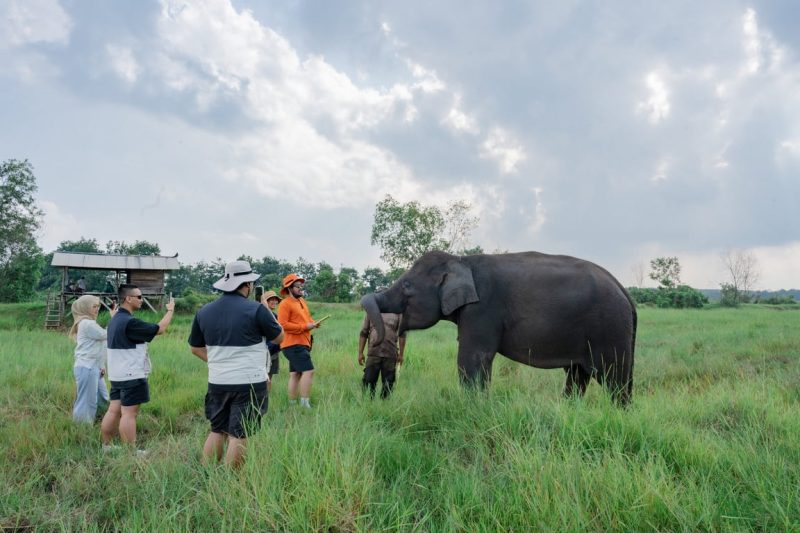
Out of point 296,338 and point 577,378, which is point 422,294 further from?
point 577,378

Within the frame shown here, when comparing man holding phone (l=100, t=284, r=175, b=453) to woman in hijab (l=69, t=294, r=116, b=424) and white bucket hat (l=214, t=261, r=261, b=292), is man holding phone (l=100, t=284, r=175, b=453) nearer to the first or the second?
woman in hijab (l=69, t=294, r=116, b=424)

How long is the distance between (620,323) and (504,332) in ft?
4.01

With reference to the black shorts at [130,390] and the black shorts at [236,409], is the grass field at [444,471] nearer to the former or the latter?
the black shorts at [236,409]

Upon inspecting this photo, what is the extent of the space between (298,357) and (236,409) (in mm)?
2522

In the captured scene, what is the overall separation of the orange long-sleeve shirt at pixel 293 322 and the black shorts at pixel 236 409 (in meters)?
2.39

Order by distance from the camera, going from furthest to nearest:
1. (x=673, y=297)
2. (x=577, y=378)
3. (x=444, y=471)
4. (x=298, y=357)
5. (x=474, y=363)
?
(x=673, y=297) < (x=298, y=357) < (x=577, y=378) < (x=474, y=363) < (x=444, y=471)

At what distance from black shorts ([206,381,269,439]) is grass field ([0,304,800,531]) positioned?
0.31 m

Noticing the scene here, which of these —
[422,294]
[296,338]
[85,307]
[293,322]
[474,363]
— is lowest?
[474,363]

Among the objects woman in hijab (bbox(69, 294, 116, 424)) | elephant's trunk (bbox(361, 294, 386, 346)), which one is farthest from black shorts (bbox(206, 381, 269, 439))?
woman in hijab (bbox(69, 294, 116, 424))

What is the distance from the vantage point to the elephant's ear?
5523 millimetres

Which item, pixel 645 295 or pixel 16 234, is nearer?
pixel 16 234

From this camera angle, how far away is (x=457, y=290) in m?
5.56

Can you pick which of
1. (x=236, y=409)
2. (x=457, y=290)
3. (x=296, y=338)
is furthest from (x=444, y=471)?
(x=296, y=338)

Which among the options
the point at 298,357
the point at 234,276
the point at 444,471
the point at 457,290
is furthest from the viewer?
the point at 298,357
